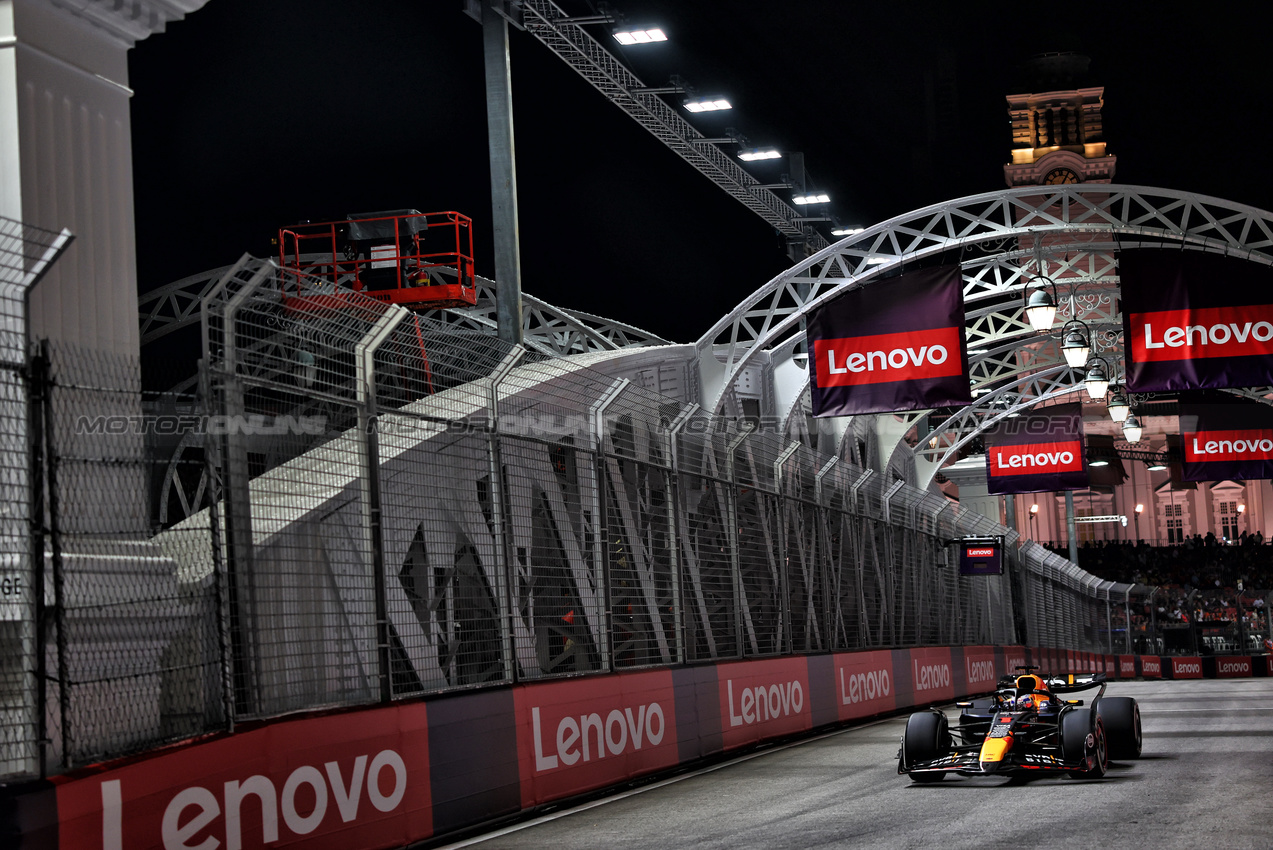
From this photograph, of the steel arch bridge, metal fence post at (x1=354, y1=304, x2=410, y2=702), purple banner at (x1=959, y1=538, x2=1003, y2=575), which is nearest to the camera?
metal fence post at (x1=354, y1=304, x2=410, y2=702)

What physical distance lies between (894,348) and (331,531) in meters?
10.9

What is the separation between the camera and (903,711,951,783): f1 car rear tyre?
33.5ft

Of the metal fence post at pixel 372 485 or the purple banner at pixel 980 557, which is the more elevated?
the metal fence post at pixel 372 485

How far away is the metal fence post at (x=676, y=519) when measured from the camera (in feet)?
41.2

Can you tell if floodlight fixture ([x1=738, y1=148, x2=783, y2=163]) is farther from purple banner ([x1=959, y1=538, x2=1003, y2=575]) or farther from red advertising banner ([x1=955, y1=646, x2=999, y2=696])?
red advertising banner ([x1=955, y1=646, x2=999, y2=696])

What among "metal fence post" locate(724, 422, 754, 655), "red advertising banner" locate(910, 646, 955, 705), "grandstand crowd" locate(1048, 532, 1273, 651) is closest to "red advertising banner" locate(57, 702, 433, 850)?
"metal fence post" locate(724, 422, 754, 655)

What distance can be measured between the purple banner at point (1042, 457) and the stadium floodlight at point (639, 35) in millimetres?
13448

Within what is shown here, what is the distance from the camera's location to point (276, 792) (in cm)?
702

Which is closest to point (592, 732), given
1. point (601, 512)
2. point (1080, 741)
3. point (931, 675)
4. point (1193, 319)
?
point (601, 512)

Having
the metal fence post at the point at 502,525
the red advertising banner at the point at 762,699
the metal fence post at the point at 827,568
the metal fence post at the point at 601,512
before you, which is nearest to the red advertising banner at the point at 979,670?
the metal fence post at the point at 827,568

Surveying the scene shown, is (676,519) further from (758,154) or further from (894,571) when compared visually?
(758,154)

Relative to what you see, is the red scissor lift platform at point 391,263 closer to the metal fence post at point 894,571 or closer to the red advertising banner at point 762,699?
the metal fence post at point 894,571

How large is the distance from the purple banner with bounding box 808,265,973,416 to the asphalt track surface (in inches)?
235

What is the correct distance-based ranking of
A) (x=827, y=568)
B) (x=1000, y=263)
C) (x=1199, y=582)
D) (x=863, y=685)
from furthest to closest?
(x=1199, y=582) < (x=1000, y=263) < (x=863, y=685) < (x=827, y=568)
